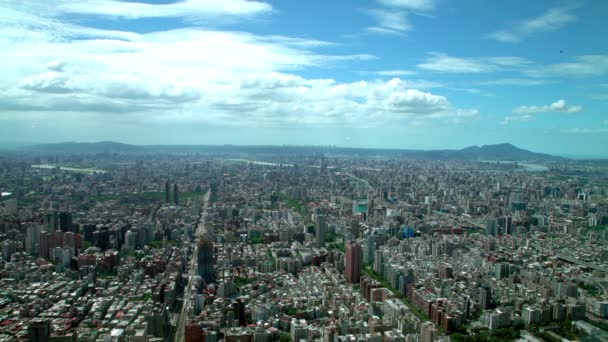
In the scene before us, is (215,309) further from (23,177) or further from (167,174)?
(167,174)

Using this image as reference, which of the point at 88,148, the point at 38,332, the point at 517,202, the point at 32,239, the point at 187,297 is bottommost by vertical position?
the point at 187,297

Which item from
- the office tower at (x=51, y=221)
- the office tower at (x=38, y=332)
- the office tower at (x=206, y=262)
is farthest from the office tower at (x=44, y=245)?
the office tower at (x=38, y=332)

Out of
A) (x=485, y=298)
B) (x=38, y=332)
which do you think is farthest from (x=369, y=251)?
(x=38, y=332)

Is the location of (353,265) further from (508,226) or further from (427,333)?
(508,226)

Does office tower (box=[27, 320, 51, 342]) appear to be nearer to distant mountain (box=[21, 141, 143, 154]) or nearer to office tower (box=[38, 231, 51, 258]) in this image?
office tower (box=[38, 231, 51, 258])

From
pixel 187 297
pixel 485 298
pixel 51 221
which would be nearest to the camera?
pixel 485 298

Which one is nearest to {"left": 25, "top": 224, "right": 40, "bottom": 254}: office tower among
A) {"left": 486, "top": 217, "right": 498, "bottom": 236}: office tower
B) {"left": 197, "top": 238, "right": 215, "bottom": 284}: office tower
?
{"left": 197, "top": 238, "right": 215, "bottom": 284}: office tower

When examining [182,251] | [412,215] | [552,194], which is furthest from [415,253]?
[552,194]

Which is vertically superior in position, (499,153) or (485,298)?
(499,153)
